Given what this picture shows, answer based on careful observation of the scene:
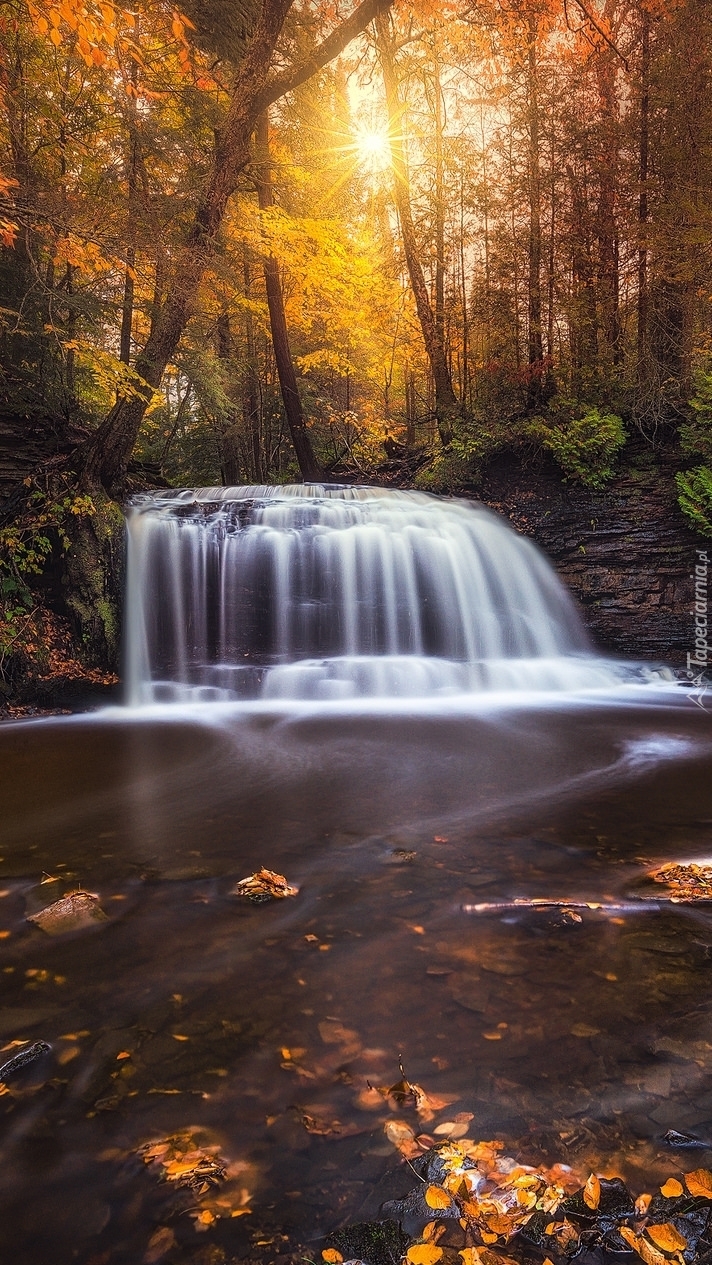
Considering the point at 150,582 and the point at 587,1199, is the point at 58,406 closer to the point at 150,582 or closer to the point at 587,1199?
the point at 150,582

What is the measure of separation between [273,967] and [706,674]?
8418 millimetres

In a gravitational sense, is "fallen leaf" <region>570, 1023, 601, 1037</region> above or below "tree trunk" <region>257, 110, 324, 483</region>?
below

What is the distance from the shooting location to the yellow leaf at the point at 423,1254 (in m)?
1.27

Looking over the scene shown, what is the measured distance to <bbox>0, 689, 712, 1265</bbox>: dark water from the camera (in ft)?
4.88

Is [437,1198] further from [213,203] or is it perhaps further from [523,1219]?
[213,203]

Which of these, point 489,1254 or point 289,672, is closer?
point 489,1254

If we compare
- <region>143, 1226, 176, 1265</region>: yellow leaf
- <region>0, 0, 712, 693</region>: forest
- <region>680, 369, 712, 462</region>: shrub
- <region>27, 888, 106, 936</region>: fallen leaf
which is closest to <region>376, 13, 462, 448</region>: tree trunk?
<region>0, 0, 712, 693</region>: forest

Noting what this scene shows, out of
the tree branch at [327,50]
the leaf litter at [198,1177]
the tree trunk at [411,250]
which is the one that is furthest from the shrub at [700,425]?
the leaf litter at [198,1177]

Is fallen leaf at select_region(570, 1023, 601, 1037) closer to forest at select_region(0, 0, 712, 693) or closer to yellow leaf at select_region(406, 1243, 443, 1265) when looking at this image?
yellow leaf at select_region(406, 1243, 443, 1265)

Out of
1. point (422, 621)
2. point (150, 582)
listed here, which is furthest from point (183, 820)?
point (422, 621)

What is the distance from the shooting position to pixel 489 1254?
4.21 feet

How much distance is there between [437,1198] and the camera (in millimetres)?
1414

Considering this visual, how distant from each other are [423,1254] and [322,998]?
91 centimetres

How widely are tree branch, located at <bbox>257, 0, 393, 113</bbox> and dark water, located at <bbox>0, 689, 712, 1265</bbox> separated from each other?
348 inches
